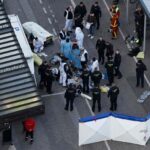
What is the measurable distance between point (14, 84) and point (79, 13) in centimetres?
745

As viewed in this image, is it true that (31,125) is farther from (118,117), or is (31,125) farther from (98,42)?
(98,42)

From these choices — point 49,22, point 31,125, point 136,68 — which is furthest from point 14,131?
point 49,22

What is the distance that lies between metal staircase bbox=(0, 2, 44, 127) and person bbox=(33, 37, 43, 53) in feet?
9.18

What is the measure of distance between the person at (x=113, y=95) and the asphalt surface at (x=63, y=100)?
0.29 meters

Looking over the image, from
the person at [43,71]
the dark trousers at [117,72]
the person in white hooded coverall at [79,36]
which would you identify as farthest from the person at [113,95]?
the person in white hooded coverall at [79,36]

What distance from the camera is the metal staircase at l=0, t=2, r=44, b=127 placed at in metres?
32.6

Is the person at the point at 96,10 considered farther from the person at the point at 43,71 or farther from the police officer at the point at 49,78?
the police officer at the point at 49,78

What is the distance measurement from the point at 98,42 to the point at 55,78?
8.99 ft

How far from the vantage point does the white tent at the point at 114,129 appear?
3133 cm

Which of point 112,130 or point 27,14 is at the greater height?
point 27,14

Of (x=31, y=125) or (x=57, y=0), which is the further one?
(x=57, y=0)

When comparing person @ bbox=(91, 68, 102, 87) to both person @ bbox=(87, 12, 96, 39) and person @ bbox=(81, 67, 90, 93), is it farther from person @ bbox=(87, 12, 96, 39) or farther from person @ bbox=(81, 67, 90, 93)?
person @ bbox=(87, 12, 96, 39)

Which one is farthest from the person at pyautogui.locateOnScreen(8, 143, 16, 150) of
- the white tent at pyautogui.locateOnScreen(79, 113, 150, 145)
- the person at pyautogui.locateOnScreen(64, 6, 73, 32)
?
the person at pyautogui.locateOnScreen(64, 6, 73, 32)

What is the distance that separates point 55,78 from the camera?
36062 millimetres
